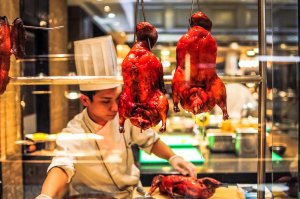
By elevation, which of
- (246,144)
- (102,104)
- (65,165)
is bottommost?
(246,144)

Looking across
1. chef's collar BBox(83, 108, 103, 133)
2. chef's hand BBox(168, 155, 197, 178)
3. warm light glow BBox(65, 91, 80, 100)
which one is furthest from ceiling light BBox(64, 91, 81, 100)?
chef's hand BBox(168, 155, 197, 178)

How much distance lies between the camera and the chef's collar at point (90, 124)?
7.08 ft

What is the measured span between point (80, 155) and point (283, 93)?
4565mm

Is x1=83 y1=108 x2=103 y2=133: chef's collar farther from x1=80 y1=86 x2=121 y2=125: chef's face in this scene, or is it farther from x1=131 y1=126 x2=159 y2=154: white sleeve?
x1=131 y1=126 x2=159 y2=154: white sleeve

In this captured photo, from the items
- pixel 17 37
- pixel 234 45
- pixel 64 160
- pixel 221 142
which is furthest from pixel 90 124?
pixel 234 45

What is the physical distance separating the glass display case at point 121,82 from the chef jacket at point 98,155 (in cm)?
11

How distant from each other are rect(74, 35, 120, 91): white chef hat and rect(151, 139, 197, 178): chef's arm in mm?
450

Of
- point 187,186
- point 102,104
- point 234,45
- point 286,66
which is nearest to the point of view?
point 187,186

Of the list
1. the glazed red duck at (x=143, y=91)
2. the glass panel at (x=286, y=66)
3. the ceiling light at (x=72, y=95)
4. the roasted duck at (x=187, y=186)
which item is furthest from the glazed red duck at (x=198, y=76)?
the glass panel at (x=286, y=66)

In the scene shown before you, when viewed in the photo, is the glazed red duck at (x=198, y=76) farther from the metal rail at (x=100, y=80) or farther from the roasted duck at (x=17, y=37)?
the roasted duck at (x=17, y=37)

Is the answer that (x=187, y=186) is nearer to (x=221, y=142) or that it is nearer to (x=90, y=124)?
(x=90, y=124)

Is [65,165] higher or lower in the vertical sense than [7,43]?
lower

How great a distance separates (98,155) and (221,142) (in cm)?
142

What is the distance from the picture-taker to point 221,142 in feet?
11.0
